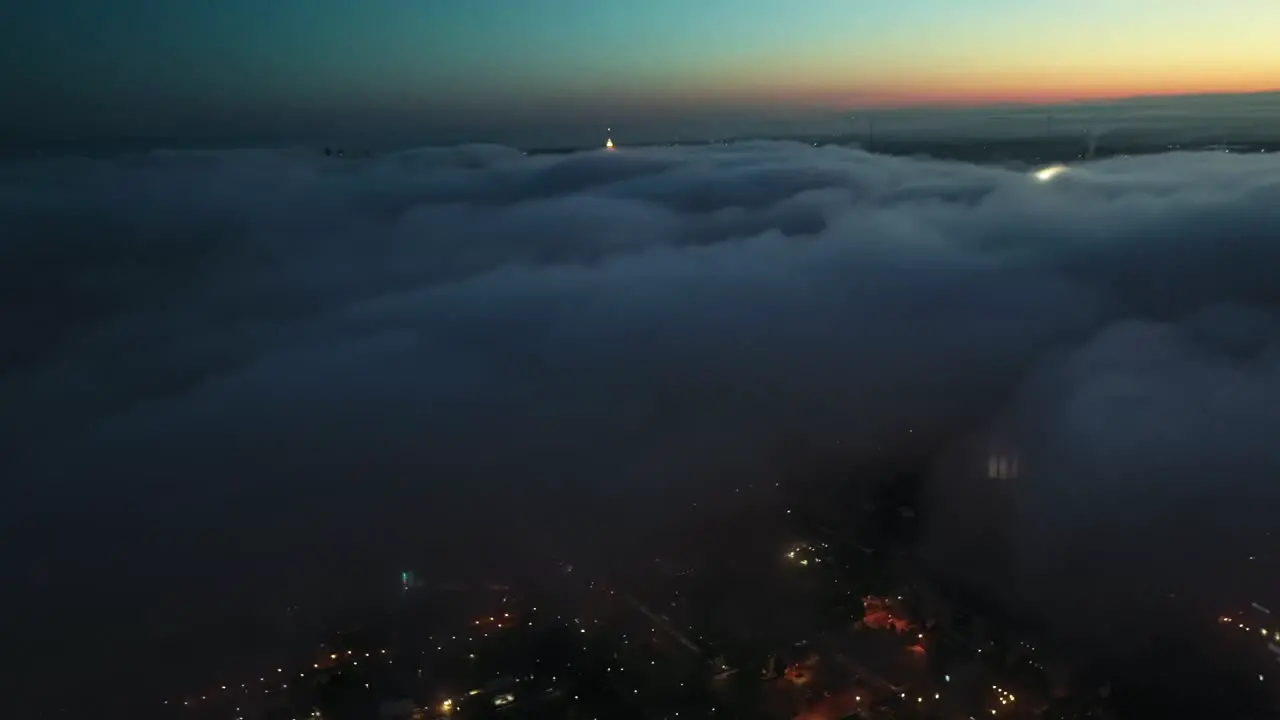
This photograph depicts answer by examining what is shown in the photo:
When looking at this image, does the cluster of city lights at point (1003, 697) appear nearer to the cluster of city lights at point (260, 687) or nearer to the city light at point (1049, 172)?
the cluster of city lights at point (260, 687)

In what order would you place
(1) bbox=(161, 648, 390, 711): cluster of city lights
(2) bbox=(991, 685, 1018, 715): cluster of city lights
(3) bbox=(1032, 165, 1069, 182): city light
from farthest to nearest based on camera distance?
(3) bbox=(1032, 165, 1069, 182): city light < (1) bbox=(161, 648, 390, 711): cluster of city lights < (2) bbox=(991, 685, 1018, 715): cluster of city lights

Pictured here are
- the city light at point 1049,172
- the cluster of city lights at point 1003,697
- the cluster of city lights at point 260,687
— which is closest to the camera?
the cluster of city lights at point 1003,697

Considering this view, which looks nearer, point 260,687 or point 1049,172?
point 260,687

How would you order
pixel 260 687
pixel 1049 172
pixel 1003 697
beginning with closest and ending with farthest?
pixel 1003 697 < pixel 260 687 < pixel 1049 172

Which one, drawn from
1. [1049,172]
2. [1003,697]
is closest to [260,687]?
[1003,697]

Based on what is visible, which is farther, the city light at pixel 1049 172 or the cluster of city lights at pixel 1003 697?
the city light at pixel 1049 172

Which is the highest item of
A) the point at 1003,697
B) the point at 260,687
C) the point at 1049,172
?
the point at 1049,172

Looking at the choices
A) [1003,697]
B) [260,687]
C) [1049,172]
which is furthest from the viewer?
[1049,172]

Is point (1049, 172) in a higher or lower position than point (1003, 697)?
higher

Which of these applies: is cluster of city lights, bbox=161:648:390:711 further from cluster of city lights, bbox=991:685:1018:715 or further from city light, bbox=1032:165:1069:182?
city light, bbox=1032:165:1069:182

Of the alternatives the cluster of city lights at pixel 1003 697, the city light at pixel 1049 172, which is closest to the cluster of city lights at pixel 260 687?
the cluster of city lights at pixel 1003 697

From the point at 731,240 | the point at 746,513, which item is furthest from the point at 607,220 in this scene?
the point at 746,513

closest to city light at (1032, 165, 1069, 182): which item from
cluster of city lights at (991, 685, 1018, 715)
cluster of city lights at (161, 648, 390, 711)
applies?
cluster of city lights at (991, 685, 1018, 715)

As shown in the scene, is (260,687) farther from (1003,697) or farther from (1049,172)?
(1049,172)
